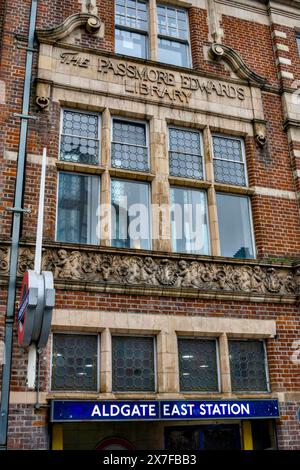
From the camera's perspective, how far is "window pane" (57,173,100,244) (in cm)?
1008

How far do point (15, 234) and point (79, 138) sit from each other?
2.67 meters

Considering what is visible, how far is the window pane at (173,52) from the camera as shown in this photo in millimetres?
12422

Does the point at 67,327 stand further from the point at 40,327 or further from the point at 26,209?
the point at 26,209

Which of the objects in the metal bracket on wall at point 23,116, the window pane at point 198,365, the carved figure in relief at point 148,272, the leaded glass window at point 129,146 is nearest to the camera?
the window pane at point 198,365

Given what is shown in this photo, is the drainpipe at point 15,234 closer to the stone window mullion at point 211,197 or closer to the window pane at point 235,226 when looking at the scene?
the stone window mullion at point 211,197

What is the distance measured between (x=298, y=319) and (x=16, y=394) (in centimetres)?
581

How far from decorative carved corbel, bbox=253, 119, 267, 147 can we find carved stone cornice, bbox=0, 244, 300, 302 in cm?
300

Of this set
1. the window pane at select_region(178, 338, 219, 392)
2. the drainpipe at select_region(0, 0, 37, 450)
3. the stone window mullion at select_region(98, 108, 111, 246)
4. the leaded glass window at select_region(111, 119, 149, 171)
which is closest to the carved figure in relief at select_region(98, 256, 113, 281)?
the stone window mullion at select_region(98, 108, 111, 246)

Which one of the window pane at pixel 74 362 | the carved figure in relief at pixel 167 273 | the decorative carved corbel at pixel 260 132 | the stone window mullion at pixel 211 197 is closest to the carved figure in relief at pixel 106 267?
the carved figure in relief at pixel 167 273

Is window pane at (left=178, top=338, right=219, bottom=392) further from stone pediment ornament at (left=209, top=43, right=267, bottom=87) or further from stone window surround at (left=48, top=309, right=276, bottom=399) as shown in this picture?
stone pediment ornament at (left=209, top=43, right=267, bottom=87)

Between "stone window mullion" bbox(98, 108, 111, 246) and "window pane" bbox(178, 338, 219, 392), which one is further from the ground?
"stone window mullion" bbox(98, 108, 111, 246)

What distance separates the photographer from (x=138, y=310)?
31.8 feet

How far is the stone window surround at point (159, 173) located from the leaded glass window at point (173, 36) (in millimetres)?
2014

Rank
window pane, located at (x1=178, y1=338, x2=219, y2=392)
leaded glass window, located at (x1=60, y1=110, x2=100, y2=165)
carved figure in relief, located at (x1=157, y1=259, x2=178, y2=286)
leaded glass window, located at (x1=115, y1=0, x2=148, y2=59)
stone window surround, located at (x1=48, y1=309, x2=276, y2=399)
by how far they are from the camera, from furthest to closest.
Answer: leaded glass window, located at (x1=115, y1=0, x2=148, y2=59)
leaded glass window, located at (x1=60, y1=110, x2=100, y2=165)
carved figure in relief, located at (x1=157, y1=259, x2=178, y2=286)
window pane, located at (x1=178, y1=338, x2=219, y2=392)
stone window surround, located at (x1=48, y1=309, x2=276, y2=399)
